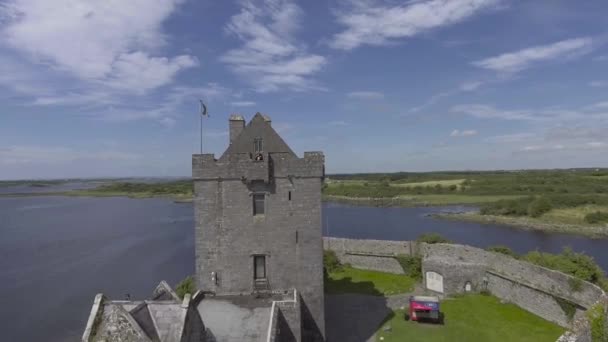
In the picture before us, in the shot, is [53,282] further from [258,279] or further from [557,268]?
[557,268]

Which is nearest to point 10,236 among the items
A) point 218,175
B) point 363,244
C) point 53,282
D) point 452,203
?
point 53,282

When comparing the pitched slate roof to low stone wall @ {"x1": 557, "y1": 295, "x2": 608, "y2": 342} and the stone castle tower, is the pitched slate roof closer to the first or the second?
the stone castle tower

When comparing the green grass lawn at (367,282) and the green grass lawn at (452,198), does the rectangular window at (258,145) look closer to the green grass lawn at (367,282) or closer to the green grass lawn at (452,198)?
the green grass lawn at (367,282)

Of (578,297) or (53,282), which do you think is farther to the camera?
(53,282)

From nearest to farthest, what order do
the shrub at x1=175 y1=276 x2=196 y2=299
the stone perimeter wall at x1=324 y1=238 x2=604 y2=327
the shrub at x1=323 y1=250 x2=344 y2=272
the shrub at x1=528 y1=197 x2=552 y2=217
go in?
the stone perimeter wall at x1=324 y1=238 x2=604 y2=327
the shrub at x1=175 y1=276 x2=196 y2=299
the shrub at x1=323 y1=250 x2=344 y2=272
the shrub at x1=528 y1=197 x2=552 y2=217

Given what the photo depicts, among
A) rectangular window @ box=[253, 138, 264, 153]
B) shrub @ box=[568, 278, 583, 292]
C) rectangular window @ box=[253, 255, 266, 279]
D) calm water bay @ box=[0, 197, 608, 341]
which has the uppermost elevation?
rectangular window @ box=[253, 138, 264, 153]

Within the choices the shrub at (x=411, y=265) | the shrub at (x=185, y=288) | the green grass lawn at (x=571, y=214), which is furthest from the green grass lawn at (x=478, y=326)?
the green grass lawn at (x=571, y=214)

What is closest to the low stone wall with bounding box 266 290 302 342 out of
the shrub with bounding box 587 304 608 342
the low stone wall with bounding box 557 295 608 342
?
the low stone wall with bounding box 557 295 608 342
